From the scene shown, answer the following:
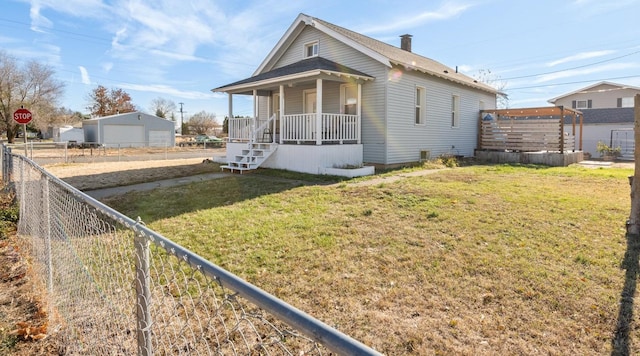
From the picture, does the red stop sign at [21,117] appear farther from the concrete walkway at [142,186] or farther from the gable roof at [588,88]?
the gable roof at [588,88]

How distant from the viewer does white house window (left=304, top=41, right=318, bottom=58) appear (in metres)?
15.5

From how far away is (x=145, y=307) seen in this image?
173 centimetres

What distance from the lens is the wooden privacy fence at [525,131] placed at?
52.2 feet

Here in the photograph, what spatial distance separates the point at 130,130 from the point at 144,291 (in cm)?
4278

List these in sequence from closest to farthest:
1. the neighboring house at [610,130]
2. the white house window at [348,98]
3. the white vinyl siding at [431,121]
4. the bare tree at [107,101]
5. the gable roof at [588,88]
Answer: the white vinyl siding at [431,121] < the white house window at [348,98] < the neighboring house at [610,130] < the gable roof at [588,88] < the bare tree at [107,101]

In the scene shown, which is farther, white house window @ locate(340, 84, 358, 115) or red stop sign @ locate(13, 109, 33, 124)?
white house window @ locate(340, 84, 358, 115)

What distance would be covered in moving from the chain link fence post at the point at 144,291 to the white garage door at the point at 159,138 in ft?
137

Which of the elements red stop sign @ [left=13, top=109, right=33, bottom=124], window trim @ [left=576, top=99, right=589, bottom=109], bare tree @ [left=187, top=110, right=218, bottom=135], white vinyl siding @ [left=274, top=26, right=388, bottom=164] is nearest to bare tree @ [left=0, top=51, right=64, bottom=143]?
bare tree @ [left=187, top=110, right=218, bottom=135]

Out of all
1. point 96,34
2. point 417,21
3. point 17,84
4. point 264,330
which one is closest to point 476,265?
point 264,330

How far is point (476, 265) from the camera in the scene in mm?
4336

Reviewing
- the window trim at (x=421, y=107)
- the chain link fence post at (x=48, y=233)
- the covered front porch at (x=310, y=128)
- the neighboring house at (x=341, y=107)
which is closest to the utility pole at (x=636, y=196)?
the chain link fence post at (x=48, y=233)

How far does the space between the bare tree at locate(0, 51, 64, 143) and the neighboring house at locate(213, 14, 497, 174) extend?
39.6m

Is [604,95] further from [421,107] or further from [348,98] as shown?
[348,98]

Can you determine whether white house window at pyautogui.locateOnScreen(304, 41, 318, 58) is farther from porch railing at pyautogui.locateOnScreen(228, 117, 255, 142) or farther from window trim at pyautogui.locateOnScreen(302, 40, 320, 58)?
porch railing at pyautogui.locateOnScreen(228, 117, 255, 142)
